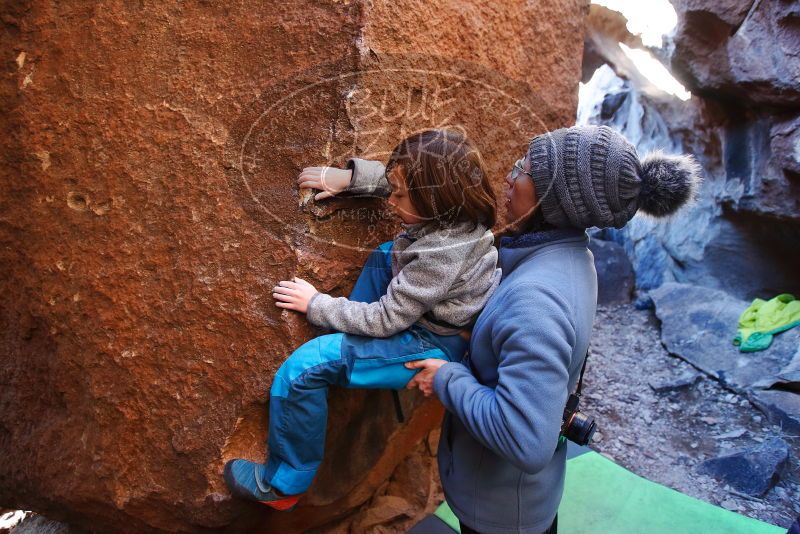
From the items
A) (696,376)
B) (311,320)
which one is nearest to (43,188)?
(311,320)

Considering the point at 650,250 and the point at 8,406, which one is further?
the point at 650,250

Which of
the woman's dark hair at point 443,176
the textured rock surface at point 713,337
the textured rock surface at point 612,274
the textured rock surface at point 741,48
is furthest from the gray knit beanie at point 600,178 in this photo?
the textured rock surface at point 612,274

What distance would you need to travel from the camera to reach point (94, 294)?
1.70 metres

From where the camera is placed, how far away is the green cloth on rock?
3.94 meters

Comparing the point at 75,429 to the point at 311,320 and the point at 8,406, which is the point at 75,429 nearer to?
the point at 8,406

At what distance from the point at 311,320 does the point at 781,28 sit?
13.9ft

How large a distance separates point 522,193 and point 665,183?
311mm

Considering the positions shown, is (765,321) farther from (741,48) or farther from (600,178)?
(600,178)

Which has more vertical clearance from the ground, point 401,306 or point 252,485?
point 401,306

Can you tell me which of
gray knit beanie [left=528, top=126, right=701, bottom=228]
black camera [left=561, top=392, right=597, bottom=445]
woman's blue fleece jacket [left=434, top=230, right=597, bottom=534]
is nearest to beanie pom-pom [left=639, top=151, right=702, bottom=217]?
gray knit beanie [left=528, top=126, right=701, bottom=228]

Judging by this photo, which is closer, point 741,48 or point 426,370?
point 426,370

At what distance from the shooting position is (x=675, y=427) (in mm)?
3447

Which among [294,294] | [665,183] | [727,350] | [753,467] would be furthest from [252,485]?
[727,350]
